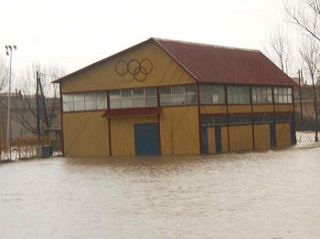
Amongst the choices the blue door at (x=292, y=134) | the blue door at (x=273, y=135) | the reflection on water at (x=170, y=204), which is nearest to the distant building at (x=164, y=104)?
the blue door at (x=273, y=135)

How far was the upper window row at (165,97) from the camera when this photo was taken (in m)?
46.3

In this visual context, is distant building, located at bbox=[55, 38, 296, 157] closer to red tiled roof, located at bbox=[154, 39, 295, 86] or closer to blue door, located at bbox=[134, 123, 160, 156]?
blue door, located at bbox=[134, 123, 160, 156]

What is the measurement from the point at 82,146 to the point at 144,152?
554cm

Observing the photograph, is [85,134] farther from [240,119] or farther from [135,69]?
[240,119]

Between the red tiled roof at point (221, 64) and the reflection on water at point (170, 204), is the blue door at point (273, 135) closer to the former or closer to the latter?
the red tiled roof at point (221, 64)

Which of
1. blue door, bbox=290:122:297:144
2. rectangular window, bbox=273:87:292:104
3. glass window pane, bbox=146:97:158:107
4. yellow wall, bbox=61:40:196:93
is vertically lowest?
blue door, bbox=290:122:297:144

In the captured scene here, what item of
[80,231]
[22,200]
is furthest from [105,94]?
[80,231]

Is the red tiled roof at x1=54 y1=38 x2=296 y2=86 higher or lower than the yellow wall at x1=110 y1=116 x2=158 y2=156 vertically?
higher

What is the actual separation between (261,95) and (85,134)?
14.8 m

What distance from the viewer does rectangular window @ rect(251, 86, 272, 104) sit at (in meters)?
53.1

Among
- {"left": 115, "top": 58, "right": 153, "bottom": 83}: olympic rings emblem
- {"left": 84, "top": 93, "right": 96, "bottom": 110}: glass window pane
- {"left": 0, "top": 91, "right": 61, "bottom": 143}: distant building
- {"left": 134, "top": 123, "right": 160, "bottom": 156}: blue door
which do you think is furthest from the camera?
{"left": 0, "top": 91, "right": 61, "bottom": 143}: distant building

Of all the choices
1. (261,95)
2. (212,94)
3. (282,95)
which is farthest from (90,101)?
(282,95)

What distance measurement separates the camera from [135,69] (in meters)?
48.7

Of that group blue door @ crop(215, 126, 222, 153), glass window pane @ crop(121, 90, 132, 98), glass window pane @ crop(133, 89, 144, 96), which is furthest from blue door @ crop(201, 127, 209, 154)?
glass window pane @ crop(121, 90, 132, 98)
